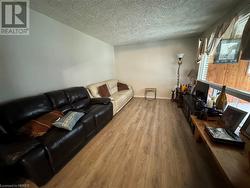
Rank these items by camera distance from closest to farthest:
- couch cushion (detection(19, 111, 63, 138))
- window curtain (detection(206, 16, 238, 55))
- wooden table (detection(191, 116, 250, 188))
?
1. wooden table (detection(191, 116, 250, 188))
2. couch cushion (detection(19, 111, 63, 138))
3. window curtain (detection(206, 16, 238, 55))

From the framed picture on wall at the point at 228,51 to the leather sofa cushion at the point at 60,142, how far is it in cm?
276

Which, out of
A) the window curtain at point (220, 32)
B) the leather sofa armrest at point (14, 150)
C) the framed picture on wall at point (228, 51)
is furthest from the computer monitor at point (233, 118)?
the leather sofa armrest at point (14, 150)

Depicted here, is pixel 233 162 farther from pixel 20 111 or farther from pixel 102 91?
pixel 102 91

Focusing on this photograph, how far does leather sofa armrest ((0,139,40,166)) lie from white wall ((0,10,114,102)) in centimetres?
91

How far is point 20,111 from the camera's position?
5.80 feet

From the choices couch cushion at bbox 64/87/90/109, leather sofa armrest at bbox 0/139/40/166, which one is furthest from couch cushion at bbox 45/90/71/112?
leather sofa armrest at bbox 0/139/40/166

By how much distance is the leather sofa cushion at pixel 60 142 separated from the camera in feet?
4.94

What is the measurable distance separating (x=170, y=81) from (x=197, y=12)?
9.49 ft

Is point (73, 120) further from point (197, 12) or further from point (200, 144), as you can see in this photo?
point (197, 12)

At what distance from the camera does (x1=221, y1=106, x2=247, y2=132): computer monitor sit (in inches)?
56.6

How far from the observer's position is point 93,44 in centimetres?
397

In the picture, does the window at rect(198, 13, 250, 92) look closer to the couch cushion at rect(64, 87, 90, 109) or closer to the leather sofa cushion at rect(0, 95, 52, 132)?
the couch cushion at rect(64, 87, 90, 109)

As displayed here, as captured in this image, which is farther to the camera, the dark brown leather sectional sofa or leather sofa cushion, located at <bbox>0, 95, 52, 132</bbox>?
leather sofa cushion, located at <bbox>0, 95, 52, 132</bbox>

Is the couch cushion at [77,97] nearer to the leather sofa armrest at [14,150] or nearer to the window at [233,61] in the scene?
the leather sofa armrest at [14,150]
